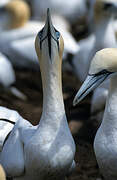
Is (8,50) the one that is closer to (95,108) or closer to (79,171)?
(95,108)

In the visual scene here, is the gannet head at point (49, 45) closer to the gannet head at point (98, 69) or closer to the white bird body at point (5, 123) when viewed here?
the gannet head at point (98, 69)

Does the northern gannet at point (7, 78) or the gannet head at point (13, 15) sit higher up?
the gannet head at point (13, 15)

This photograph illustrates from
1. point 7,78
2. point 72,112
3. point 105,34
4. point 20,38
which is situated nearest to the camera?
point 72,112

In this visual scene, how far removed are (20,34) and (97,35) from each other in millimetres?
2105

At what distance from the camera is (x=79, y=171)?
5461 mm

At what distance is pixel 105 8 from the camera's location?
7.25 meters

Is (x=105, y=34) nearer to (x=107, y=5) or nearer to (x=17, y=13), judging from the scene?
(x=107, y=5)

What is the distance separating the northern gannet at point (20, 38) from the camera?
863 cm

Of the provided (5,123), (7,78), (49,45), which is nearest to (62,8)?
(7,78)

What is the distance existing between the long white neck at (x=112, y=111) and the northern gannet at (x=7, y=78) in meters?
3.31

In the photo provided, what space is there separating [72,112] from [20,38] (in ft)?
7.89

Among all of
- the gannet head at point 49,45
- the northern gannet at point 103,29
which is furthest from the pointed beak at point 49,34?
the northern gannet at point 103,29

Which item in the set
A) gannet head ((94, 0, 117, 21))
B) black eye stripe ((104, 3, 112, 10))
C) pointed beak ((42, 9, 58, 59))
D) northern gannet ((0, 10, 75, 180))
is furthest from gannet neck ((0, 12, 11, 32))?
pointed beak ((42, 9, 58, 59))

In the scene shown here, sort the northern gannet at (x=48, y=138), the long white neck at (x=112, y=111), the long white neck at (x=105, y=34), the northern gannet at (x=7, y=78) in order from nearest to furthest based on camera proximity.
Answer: the northern gannet at (x=48, y=138) → the long white neck at (x=112, y=111) → the long white neck at (x=105, y=34) → the northern gannet at (x=7, y=78)
